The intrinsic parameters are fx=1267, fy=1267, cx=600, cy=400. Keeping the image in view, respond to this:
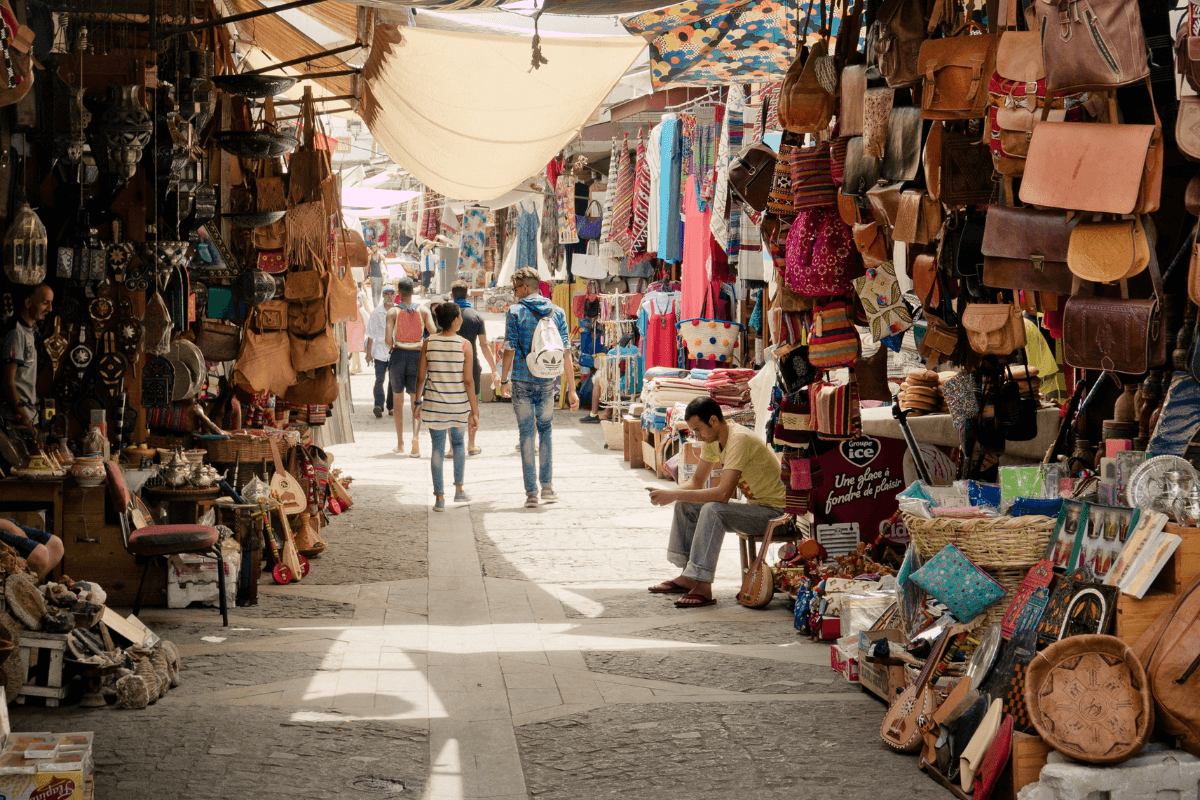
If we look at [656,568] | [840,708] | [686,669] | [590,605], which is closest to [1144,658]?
[840,708]

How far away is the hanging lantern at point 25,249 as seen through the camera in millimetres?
5637

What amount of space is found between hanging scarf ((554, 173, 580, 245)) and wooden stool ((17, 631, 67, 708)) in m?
→ 12.6

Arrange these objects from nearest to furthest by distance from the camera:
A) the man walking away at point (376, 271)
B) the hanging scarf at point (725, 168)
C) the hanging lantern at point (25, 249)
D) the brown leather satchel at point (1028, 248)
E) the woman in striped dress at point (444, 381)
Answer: the brown leather satchel at point (1028, 248), the hanging lantern at point (25, 249), the hanging scarf at point (725, 168), the woman in striped dress at point (444, 381), the man walking away at point (376, 271)

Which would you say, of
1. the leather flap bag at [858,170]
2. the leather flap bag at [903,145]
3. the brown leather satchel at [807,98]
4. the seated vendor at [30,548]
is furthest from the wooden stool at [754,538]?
the seated vendor at [30,548]

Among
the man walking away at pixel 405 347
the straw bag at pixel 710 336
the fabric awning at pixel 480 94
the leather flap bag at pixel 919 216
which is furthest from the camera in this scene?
the man walking away at pixel 405 347

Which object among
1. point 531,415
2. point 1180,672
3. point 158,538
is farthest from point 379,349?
point 1180,672

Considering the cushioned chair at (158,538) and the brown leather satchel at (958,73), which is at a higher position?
the brown leather satchel at (958,73)

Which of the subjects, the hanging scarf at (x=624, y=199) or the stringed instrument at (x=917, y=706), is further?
the hanging scarf at (x=624, y=199)

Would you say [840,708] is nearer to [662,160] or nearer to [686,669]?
[686,669]

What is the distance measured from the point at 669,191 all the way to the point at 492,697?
26.3 ft

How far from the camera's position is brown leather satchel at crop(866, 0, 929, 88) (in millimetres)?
4805

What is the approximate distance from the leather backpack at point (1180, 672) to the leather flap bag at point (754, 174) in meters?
3.67

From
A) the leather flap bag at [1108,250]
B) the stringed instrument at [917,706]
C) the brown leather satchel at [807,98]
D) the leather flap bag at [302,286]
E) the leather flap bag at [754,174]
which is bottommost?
the stringed instrument at [917,706]

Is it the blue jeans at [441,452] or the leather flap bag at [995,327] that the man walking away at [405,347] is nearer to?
the blue jeans at [441,452]
